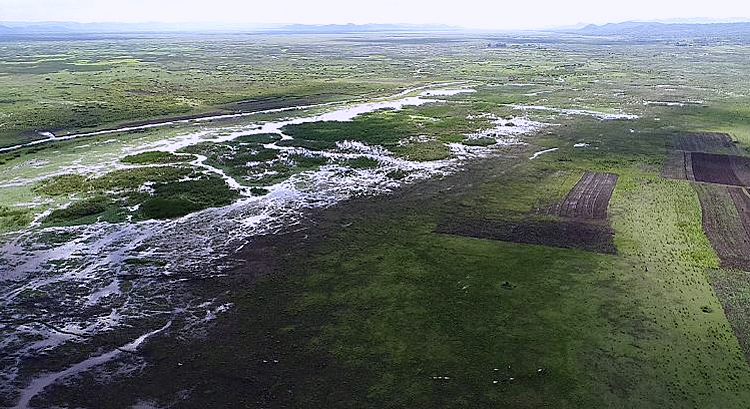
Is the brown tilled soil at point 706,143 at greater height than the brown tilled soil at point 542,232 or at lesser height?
greater

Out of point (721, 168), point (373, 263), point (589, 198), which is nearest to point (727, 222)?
point (589, 198)

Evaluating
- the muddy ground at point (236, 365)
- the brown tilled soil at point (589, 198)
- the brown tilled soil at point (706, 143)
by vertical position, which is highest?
the brown tilled soil at point (706, 143)

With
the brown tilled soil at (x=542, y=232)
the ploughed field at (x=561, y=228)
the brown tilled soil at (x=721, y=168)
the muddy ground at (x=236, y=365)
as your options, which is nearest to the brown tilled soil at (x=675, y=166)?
the brown tilled soil at (x=721, y=168)

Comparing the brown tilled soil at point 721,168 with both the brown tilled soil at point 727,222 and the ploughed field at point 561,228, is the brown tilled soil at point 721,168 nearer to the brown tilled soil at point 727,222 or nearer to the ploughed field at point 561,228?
the brown tilled soil at point 727,222

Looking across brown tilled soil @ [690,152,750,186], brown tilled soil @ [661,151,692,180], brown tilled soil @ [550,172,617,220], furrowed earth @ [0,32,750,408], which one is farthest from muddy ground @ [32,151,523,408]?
brown tilled soil @ [690,152,750,186]

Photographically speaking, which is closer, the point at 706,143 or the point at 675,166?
the point at 675,166

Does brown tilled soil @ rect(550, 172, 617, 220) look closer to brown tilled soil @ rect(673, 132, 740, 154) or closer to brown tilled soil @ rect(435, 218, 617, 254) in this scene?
brown tilled soil @ rect(435, 218, 617, 254)

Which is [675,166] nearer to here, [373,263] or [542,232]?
[542,232]
